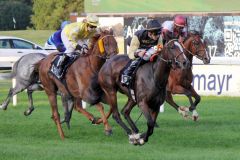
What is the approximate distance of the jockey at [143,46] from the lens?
13.3 metres

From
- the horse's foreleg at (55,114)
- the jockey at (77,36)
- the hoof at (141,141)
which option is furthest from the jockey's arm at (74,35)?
the hoof at (141,141)

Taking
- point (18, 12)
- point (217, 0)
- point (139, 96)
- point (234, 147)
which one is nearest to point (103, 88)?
point (139, 96)

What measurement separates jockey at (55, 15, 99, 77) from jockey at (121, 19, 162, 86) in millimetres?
1646

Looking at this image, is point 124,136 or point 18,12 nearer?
point 124,136

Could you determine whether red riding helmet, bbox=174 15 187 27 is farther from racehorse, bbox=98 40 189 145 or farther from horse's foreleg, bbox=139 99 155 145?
horse's foreleg, bbox=139 99 155 145

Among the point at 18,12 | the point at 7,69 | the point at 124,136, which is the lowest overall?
the point at 18,12

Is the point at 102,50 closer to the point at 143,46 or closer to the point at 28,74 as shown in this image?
the point at 143,46

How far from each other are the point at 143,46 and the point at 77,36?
7.18 ft

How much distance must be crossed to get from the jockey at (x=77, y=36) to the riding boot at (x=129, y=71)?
183 cm

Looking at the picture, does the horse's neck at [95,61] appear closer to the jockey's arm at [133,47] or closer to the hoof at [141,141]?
the jockey's arm at [133,47]

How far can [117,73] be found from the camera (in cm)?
1405

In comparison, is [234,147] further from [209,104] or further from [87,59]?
[209,104]

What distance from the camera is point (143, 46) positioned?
13734 mm

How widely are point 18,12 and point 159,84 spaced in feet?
211
